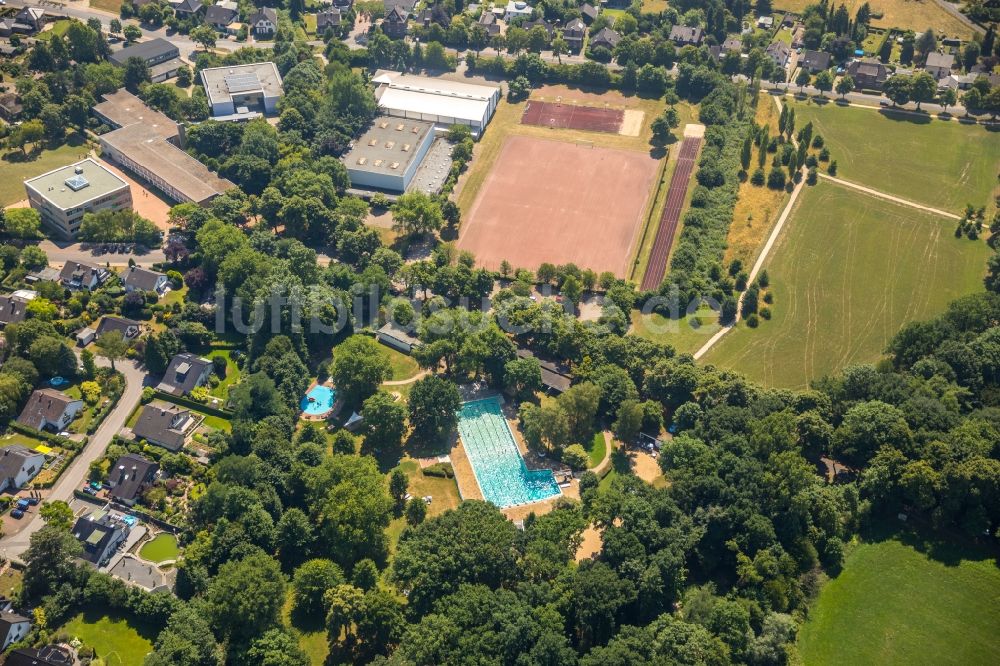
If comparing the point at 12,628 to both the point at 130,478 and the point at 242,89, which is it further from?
the point at 242,89

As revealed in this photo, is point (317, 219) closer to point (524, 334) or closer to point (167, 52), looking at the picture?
point (524, 334)

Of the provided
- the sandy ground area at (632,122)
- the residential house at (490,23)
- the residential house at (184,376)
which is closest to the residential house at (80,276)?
the residential house at (184,376)

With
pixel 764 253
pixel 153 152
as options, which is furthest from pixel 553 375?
pixel 153 152

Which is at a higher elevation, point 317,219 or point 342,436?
point 317,219

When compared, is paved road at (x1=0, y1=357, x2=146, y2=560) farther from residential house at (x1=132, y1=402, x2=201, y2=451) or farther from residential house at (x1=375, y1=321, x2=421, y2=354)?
residential house at (x1=375, y1=321, x2=421, y2=354)

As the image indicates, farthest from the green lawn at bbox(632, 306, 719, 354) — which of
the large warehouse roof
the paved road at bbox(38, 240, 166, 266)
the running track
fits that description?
the paved road at bbox(38, 240, 166, 266)

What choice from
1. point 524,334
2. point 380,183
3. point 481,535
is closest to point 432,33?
point 380,183
